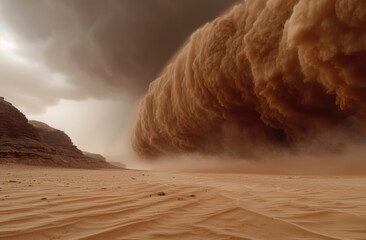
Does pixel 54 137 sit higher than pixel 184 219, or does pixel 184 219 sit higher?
pixel 54 137

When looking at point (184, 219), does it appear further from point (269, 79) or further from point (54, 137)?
point (54, 137)

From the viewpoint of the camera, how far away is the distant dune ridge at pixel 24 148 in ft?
51.0

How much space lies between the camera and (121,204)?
254cm

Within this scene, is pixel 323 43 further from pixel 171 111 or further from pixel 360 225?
pixel 171 111

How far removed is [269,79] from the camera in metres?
10.5

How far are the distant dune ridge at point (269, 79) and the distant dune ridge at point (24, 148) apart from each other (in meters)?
6.13

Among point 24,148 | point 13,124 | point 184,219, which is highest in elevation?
point 13,124

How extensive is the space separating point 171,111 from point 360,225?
17.2 m

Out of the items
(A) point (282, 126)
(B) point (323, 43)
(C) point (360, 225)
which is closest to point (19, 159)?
(A) point (282, 126)

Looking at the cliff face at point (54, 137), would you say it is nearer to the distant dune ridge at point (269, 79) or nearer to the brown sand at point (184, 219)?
the distant dune ridge at point (269, 79)

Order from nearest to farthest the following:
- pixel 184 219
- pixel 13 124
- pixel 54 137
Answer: pixel 184 219 < pixel 13 124 < pixel 54 137

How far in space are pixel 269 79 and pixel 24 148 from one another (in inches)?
538

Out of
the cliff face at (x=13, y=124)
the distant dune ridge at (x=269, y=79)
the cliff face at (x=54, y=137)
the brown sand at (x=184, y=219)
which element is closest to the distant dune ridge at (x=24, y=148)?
the cliff face at (x=13, y=124)

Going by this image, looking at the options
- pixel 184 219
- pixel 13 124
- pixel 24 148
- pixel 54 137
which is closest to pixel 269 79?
pixel 184 219
